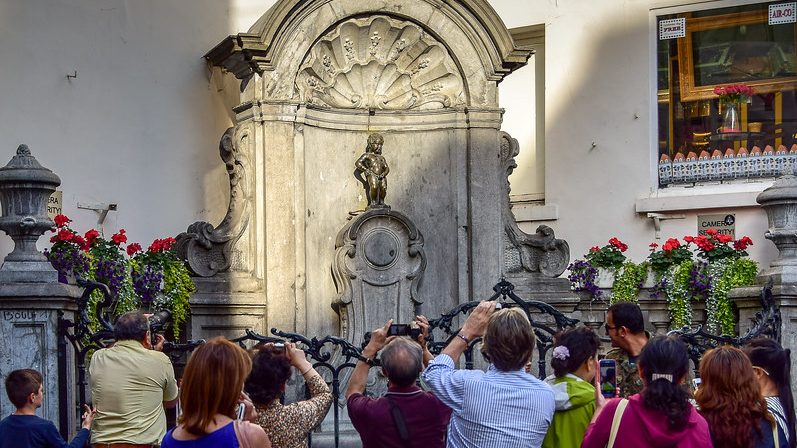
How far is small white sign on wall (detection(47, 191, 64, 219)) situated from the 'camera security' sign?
5.96 m

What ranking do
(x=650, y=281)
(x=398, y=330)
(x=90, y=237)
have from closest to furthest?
(x=398, y=330), (x=90, y=237), (x=650, y=281)

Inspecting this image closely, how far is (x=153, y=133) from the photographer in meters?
13.1

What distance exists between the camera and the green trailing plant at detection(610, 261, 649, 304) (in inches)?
510

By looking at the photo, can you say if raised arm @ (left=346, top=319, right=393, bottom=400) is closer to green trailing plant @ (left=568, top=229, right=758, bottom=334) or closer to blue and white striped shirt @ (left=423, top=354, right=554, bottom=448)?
blue and white striped shirt @ (left=423, top=354, right=554, bottom=448)

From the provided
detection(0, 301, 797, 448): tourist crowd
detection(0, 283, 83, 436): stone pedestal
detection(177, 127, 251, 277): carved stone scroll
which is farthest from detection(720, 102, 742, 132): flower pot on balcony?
detection(0, 301, 797, 448): tourist crowd

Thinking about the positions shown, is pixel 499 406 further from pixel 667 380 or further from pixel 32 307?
pixel 32 307

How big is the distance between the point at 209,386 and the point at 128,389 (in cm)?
221

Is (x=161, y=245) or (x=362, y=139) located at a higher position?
(x=362, y=139)

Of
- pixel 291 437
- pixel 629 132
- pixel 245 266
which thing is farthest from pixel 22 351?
pixel 629 132

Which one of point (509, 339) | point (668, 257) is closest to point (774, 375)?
point (509, 339)

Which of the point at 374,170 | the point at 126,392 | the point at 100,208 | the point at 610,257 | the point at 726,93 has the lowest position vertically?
the point at 126,392

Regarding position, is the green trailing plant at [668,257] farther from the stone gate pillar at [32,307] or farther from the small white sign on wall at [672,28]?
the stone gate pillar at [32,307]

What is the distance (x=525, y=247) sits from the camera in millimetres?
12711

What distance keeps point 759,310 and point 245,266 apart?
4.07m
